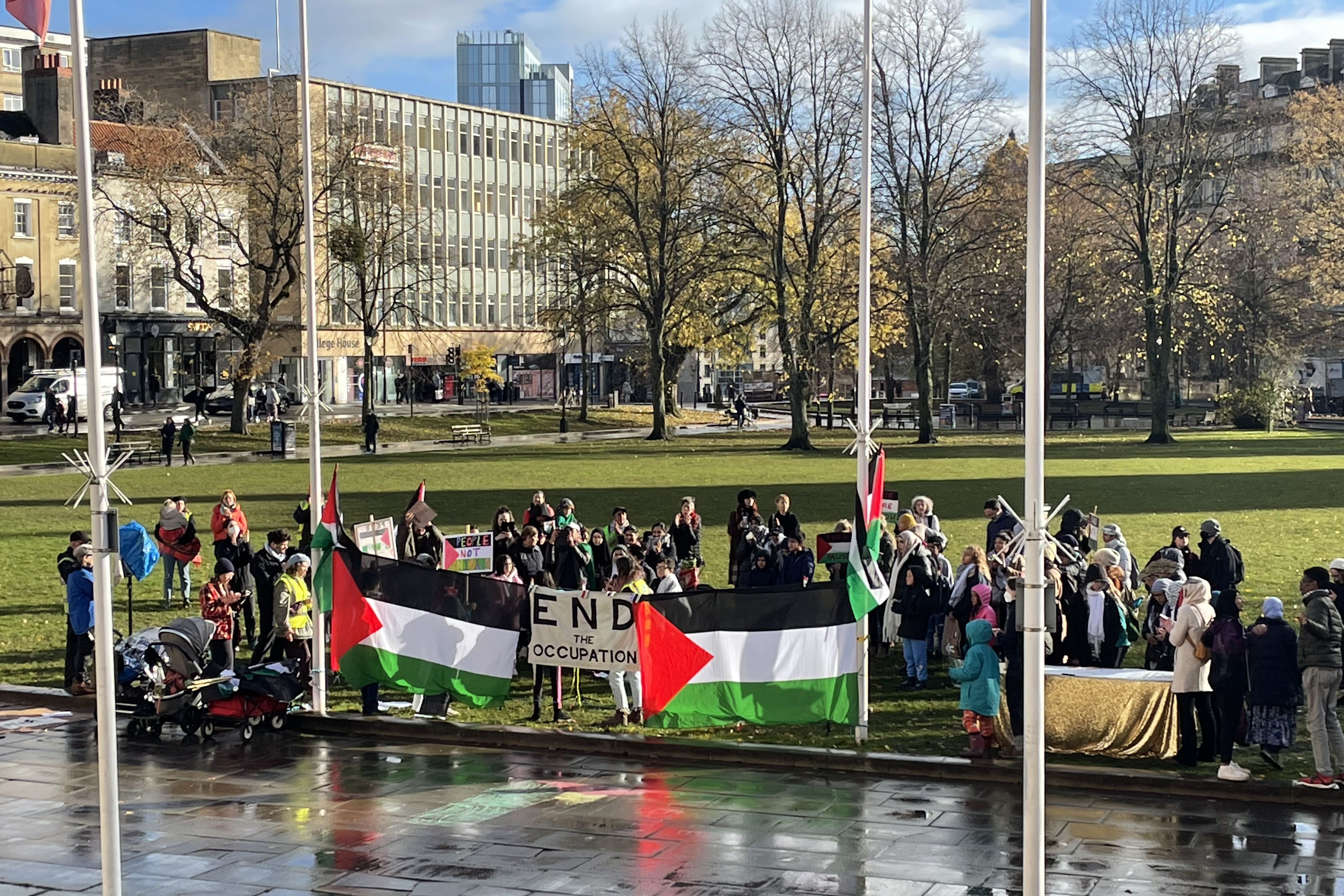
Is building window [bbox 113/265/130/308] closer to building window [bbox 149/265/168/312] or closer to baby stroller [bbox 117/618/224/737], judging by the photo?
building window [bbox 149/265/168/312]

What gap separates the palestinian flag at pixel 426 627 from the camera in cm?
1708

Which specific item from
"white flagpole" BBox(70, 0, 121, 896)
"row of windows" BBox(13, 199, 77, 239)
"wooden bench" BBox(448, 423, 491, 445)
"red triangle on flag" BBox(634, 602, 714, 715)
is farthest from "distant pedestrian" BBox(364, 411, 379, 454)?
"white flagpole" BBox(70, 0, 121, 896)

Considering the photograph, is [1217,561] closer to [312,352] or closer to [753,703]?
[753,703]

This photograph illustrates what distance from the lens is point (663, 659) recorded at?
16094mm

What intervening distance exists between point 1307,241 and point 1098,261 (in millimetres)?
10347

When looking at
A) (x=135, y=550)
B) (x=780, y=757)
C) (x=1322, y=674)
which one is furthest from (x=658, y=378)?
(x=1322, y=674)

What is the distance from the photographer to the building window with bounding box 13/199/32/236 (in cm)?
7412

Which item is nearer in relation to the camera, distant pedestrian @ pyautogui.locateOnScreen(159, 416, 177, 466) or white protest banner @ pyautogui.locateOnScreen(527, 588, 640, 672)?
white protest banner @ pyautogui.locateOnScreen(527, 588, 640, 672)

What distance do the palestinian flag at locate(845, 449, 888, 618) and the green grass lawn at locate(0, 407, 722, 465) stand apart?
42.7m

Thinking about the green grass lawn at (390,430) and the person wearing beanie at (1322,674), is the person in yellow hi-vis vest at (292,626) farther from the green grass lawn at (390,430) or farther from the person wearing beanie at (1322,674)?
the green grass lawn at (390,430)

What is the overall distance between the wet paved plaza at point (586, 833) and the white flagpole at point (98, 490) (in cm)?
187

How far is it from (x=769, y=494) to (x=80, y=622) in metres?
23.1

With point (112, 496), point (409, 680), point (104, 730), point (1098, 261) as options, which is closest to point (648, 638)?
point (409, 680)

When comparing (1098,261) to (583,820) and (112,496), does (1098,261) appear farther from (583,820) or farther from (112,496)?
(583,820)
